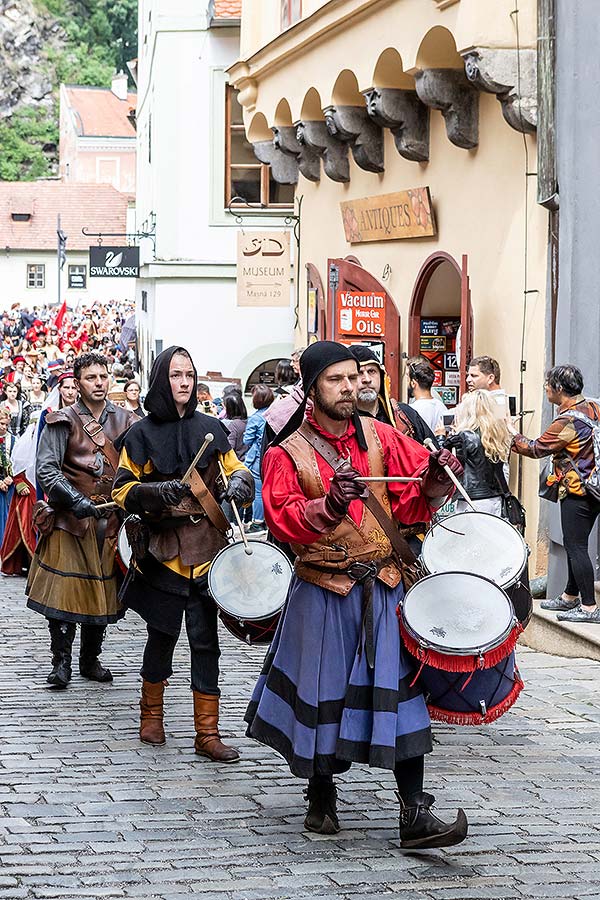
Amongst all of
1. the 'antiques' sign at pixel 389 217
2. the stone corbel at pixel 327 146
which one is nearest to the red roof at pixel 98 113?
the stone corbel at pixel 327 146

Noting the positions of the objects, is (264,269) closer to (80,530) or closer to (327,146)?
(327,146)

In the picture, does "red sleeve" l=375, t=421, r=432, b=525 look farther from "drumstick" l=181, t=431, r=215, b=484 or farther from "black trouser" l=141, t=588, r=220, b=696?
"black trouser" l=141, t=588, r=220, b=696

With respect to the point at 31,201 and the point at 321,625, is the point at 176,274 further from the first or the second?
the point at 31,201

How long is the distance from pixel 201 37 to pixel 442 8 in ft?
54.1

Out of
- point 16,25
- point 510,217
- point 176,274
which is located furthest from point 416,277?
point 16,25

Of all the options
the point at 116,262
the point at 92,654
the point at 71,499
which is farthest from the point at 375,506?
the point at 116,262

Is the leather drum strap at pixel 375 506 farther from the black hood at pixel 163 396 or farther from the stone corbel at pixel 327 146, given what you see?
the stone corbel at pixel 327 146

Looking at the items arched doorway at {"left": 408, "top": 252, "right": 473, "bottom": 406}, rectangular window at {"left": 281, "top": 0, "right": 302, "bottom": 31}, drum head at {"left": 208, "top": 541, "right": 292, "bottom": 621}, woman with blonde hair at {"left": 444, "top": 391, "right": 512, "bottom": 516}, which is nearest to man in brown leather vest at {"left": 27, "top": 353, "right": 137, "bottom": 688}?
drum head at {"left": 208, "top": 541, "right": 292, "bottom": 621}

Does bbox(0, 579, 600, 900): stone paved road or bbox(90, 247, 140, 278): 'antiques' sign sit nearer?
bbox(0, 579, 600, 900): stone paved road

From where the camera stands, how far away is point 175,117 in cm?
2755

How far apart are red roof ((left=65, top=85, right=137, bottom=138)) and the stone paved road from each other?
83818 mm

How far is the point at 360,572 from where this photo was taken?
5598 mm

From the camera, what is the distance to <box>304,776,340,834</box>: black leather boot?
19.0 feet

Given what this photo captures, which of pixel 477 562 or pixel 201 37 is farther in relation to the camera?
pixel 201 37
